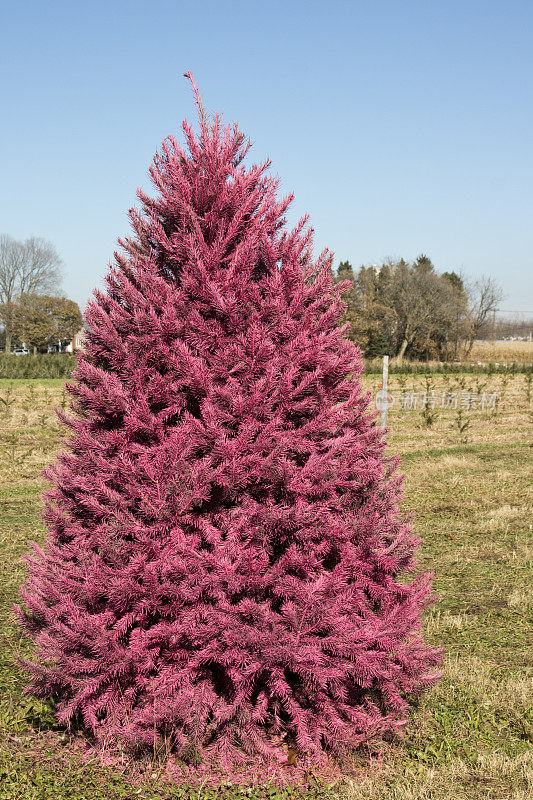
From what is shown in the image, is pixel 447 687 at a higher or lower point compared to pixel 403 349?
lower

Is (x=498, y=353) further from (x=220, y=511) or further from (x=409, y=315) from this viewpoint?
(x=220, y=511)

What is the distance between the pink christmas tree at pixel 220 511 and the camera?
3086mm

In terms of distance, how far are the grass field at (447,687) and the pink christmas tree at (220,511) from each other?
0.23 metres

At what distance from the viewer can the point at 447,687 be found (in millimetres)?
4395

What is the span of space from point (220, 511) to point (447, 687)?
2357mm

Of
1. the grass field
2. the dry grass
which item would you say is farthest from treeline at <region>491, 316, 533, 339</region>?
the grass field

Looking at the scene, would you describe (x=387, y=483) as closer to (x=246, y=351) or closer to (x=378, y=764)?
(x=246, y=351)

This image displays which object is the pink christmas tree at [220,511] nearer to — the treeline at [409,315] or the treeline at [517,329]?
the treeline at [409,315]

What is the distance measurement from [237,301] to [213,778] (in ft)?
7.80

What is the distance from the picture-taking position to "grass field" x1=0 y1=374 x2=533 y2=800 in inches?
125

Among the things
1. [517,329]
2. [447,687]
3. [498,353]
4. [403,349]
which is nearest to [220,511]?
[447,687]

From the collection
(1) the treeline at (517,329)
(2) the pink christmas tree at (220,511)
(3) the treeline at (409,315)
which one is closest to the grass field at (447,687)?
(2) the pink christmas tree at (220,511)

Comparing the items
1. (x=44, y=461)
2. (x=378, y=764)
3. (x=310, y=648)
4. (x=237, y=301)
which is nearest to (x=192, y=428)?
(x=237, y=301)

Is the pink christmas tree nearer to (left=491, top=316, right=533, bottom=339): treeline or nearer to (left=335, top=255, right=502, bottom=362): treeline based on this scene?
(left=335, top=255, right=502, bottom=362): treeline
